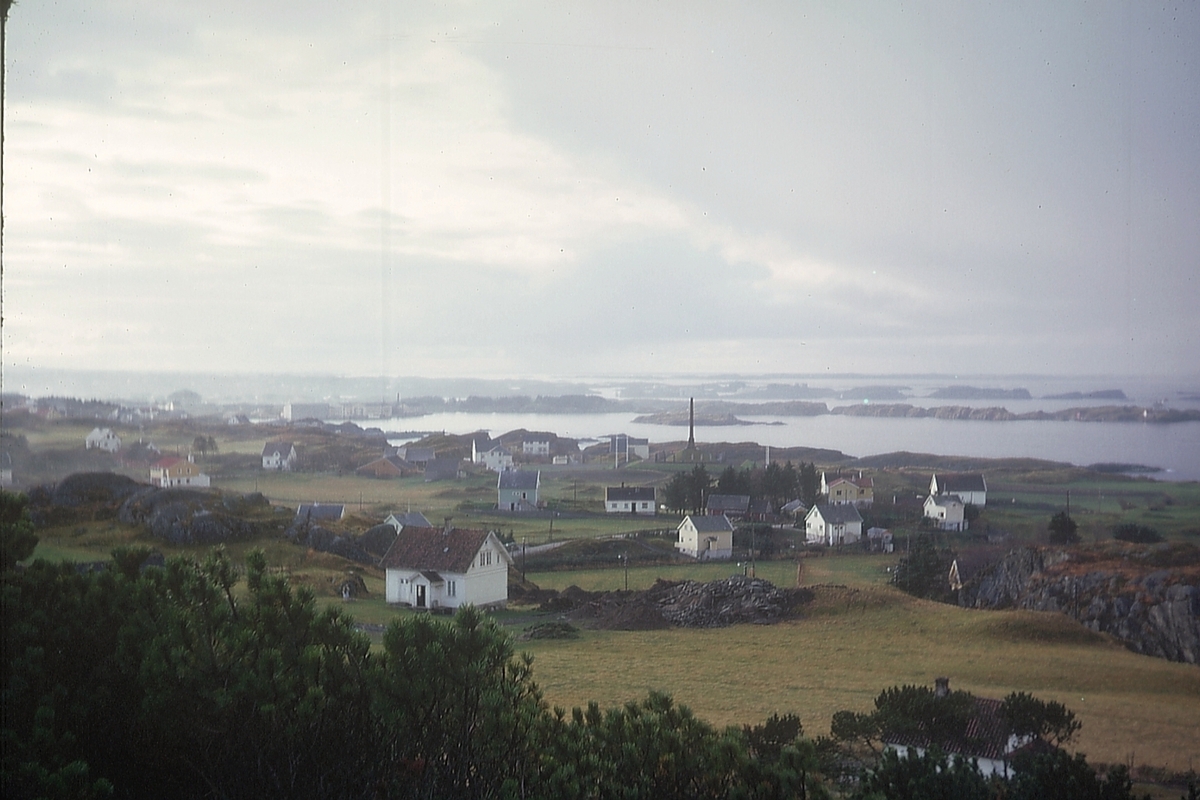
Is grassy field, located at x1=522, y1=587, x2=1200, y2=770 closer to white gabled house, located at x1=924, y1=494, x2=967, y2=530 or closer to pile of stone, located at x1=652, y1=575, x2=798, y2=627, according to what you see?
pile of stone, located at x1=652, y1=575, x2=798, y2=627

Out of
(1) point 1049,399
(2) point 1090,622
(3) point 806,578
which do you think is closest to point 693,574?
(3) point 806,578

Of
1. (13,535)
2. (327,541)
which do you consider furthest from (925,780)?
(13,535)

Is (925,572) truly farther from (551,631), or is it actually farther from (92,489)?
(92,489)

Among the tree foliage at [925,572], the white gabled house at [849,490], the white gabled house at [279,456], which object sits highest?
the white gabled house at [279,456]

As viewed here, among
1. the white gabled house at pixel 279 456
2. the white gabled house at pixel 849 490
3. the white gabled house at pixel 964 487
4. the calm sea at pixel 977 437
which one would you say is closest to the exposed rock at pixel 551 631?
the calm sea at pixel 977 437

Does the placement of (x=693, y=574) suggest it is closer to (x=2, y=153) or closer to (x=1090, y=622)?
(x=1090, y=622)

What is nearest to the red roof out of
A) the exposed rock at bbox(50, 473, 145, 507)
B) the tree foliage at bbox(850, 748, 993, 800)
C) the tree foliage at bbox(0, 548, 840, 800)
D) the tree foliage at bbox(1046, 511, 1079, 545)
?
the tree foliage at bbox(850, 748, 993, 800)

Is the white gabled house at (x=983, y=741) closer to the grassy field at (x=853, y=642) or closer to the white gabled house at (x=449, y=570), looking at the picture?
the grassy field at (x=853, y=642)
